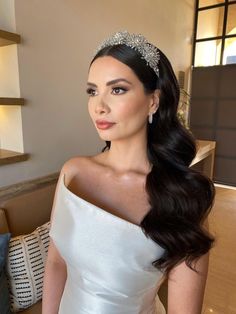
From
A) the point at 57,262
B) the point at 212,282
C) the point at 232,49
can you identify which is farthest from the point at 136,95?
the point at 232,49

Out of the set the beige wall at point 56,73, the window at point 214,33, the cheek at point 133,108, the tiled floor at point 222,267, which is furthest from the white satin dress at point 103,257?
the window at point 214,33

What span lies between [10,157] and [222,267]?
75.0 inches

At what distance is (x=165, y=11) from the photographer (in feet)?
9.53

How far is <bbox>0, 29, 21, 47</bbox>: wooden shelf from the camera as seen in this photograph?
1.28 meters

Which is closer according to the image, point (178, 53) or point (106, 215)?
point (106, 215)

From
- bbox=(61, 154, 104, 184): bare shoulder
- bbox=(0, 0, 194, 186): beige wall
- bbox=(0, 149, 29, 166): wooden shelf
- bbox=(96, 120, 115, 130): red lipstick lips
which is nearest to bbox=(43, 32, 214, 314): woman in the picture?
bbox=(96, 120, 115, 130): red lipstick lips

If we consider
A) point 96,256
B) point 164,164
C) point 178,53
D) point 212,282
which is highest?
point 178,53

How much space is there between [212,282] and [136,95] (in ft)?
5.95

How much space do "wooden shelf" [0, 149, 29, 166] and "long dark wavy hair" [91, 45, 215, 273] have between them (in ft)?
2.88

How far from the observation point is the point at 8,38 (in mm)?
1308

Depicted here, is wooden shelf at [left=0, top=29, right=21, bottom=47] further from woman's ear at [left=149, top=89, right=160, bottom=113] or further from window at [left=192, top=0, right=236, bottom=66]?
window at [left=192, top=0, right=236, bottom=66]

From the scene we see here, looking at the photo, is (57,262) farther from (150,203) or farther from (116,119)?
(116,119)

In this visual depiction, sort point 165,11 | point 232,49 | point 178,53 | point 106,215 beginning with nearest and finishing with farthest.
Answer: point 106,215 → point 165,11 → point 178,53 → point 232,49

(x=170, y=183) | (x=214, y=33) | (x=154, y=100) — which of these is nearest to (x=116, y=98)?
(x=154, y=100)
